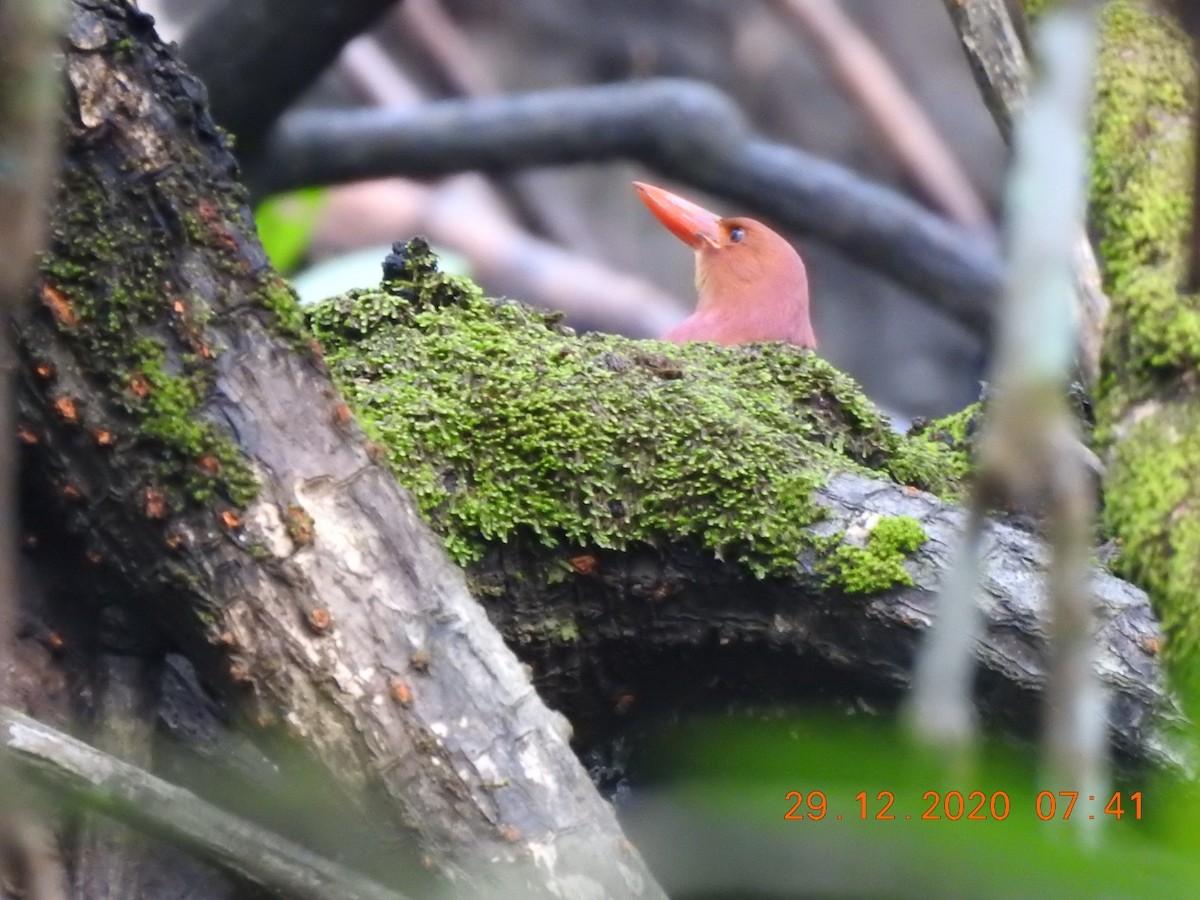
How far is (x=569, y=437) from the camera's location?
2.08 metres

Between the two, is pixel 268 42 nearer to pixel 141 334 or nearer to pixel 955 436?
pixel 955 436

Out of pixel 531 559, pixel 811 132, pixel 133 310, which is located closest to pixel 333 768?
pixel 531 559

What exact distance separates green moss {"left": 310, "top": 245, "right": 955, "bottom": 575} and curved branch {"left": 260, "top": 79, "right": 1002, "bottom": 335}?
9.72 ft

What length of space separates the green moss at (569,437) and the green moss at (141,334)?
0.29m

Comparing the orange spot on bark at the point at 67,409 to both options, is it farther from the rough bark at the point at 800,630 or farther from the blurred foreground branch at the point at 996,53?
the blurred foreground branch at the point at 996,53

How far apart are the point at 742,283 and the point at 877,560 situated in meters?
2.16

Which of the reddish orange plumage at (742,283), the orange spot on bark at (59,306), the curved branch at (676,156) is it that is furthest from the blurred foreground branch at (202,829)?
the curved branch at (676,156)

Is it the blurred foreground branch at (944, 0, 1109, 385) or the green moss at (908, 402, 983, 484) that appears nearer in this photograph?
the green moss at (908, 402, 983, 484)

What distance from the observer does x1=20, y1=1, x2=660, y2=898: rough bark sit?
169cm

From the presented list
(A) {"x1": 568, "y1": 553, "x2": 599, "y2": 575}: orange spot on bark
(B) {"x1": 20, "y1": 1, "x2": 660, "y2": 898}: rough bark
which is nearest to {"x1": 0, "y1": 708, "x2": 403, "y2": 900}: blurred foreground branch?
(B) {"x1": 20, "y1": 1, "x2": 660, "y2": 898}: rough bark

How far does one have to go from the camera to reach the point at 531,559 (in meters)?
2.07
